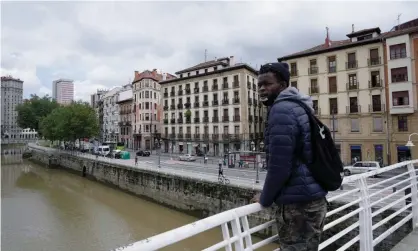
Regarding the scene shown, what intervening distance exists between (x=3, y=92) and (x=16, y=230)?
443 ft

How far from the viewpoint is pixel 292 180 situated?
2.13 m

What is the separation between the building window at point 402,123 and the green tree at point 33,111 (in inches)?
2852

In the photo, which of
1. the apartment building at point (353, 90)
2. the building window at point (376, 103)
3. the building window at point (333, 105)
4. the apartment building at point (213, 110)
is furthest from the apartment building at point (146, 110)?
the building window at point (376, 103)

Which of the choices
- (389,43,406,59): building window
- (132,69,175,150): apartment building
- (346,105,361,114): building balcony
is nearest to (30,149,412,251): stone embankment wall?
(346,105,361,114): building balcony

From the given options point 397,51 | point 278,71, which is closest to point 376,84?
point 397,51

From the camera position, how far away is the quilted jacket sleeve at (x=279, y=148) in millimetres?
2014

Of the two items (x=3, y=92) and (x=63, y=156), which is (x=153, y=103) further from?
(x=3, y=92)

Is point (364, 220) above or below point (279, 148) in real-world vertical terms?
below

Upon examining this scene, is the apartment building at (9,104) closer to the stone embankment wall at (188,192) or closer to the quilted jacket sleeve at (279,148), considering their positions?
the stone embankment wall at (188,192)

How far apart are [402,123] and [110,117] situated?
199 ft

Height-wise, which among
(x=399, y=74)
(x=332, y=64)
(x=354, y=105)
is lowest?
(x=354, y=105)

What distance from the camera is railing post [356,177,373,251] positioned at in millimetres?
3232

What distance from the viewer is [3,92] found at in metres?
124

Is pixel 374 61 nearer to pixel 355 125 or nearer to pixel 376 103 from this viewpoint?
pixel 376 103
